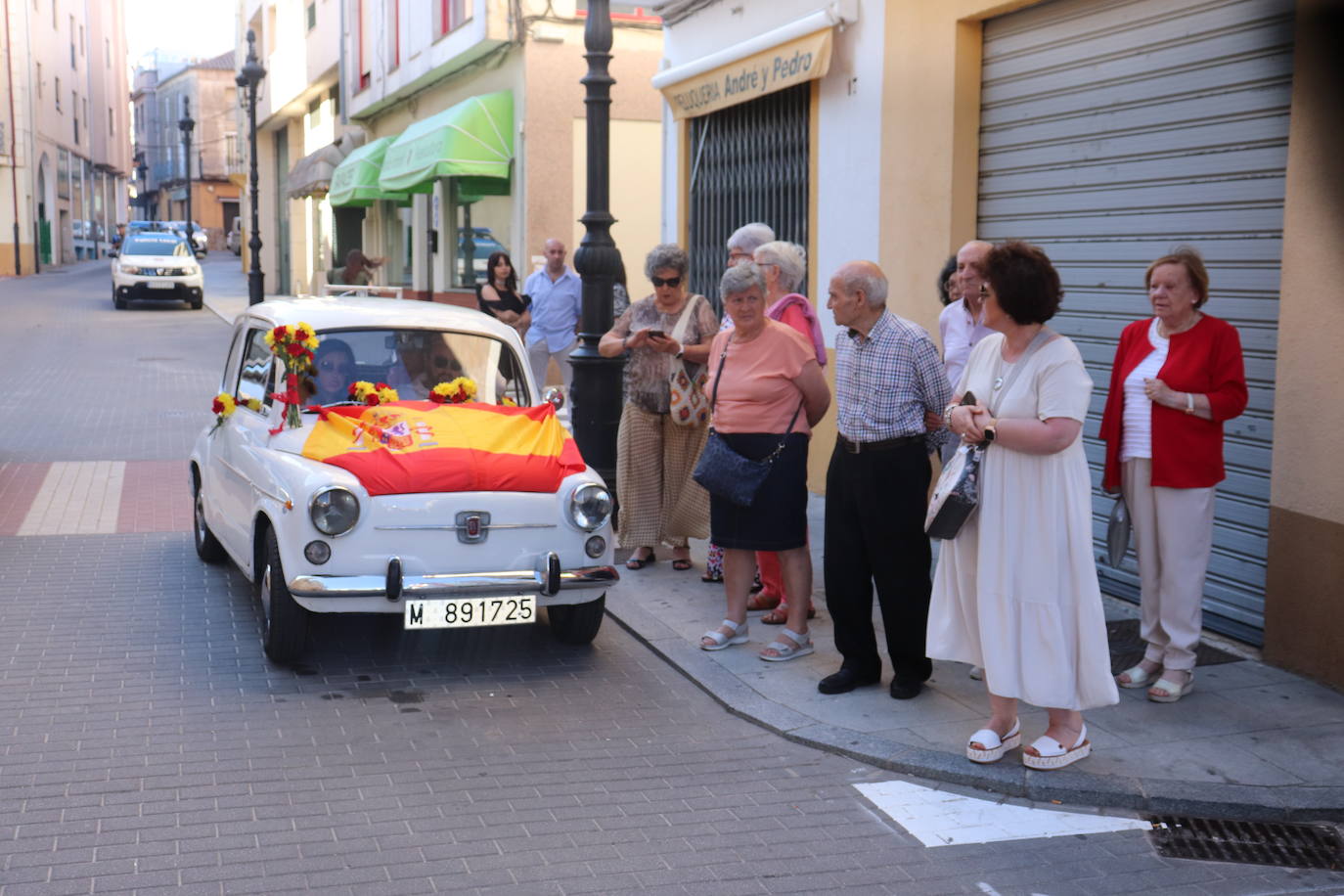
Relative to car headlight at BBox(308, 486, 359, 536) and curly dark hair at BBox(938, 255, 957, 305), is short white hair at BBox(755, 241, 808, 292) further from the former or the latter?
car headlight at BBox(308, 486, 359, 536)

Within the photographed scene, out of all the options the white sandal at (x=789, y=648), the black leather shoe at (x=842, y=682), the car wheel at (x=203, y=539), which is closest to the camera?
the black leather shoe at (x=842, y=682)

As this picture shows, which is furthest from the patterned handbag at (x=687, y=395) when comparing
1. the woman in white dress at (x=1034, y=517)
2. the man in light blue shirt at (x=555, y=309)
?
the man in light blue shirt at (x=555, y=309)

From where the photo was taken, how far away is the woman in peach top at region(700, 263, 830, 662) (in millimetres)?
6254

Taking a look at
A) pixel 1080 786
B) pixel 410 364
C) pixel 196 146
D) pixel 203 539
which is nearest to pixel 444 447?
pixel 410 364

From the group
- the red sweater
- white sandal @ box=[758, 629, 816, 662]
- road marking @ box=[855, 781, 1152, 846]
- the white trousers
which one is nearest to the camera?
road marking @ box=[855, 781, 1152, 846]

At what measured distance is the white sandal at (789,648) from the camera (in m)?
6.44

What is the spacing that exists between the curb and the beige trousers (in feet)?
3.39

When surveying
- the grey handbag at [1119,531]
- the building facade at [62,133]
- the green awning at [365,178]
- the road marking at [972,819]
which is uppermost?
the building facade at [62,133]

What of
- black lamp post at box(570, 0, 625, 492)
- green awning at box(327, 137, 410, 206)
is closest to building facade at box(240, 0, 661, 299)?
green awning at box(327, 137, 410, 206)

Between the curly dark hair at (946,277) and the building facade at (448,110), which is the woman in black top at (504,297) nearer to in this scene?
the building facade at (448,110)

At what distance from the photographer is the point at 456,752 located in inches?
209

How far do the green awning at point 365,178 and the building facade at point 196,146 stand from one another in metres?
56.4

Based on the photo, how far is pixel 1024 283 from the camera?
482 centimetres

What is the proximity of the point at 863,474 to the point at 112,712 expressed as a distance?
3.13 metres
